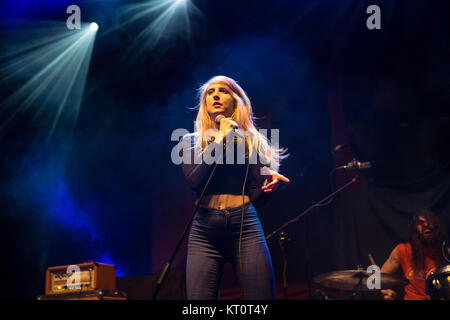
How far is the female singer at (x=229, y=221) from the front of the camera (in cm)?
191

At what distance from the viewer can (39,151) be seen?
5.29m

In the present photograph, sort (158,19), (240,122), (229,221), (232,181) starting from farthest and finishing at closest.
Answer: (158,19) → (240,122) → (232,181) → (229,221)

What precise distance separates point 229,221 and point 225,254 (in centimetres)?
18

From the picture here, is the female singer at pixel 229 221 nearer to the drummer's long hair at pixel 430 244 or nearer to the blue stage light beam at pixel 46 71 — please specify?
the drummer's long hair at pixel 430 244

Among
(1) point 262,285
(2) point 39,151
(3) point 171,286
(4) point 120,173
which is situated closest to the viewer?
(1) point 262,285

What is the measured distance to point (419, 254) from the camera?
4.79 metres

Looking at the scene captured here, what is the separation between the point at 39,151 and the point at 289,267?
391cm

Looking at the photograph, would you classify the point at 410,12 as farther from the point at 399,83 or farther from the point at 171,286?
the point at 171,286

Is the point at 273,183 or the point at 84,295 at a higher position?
the point at 273,183

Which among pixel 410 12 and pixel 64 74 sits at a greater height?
pixel 410 12

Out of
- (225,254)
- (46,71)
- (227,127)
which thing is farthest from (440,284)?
(46,71)

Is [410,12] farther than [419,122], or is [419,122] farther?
[419,122]

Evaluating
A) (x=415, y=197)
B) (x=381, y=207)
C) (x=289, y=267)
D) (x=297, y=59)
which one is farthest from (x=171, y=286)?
(x=297, y=59)

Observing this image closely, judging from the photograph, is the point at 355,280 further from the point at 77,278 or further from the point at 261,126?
the point at 261,126
